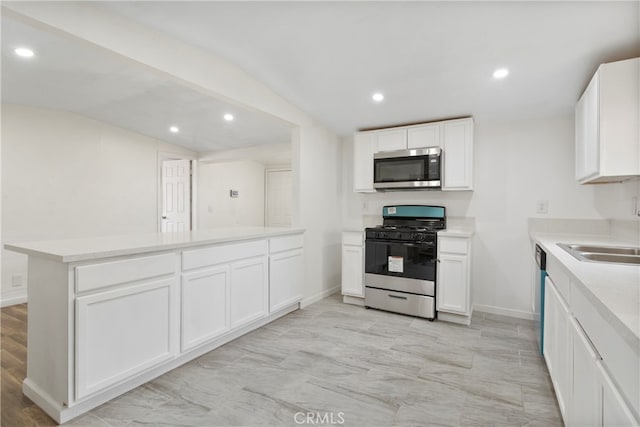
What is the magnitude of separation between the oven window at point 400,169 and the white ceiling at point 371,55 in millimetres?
483

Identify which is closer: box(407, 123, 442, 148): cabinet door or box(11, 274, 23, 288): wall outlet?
box(407, 123, 442, 148): cabinet door

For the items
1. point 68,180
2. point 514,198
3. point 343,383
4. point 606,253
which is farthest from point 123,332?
point 514,198

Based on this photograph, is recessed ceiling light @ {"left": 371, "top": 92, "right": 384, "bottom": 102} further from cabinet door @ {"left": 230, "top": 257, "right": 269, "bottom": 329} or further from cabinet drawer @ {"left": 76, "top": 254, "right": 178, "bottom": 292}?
cabinet drawer @ {"left": 76, "top": 254, "right": 178, "bottom": 292}

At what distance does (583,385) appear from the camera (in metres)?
1.21

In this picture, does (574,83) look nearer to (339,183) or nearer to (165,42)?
(339,183)

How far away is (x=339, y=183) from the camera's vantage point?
4.38 meters

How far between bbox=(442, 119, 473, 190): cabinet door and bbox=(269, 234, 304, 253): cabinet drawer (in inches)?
65.3

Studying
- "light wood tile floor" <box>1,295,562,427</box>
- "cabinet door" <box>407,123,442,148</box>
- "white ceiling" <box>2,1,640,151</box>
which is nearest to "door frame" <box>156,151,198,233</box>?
"white ceiling" <box>2,1,640,151</box>

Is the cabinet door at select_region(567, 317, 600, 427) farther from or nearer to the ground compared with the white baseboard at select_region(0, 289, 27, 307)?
farther from the ground

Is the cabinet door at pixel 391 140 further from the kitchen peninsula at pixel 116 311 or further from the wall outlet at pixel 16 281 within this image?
the wall outlet at pixel 16 281

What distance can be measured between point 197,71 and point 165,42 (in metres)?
0.29

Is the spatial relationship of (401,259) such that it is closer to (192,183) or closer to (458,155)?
(458,155)

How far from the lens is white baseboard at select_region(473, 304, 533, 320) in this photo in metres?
3.33

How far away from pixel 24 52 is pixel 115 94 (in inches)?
40.9
